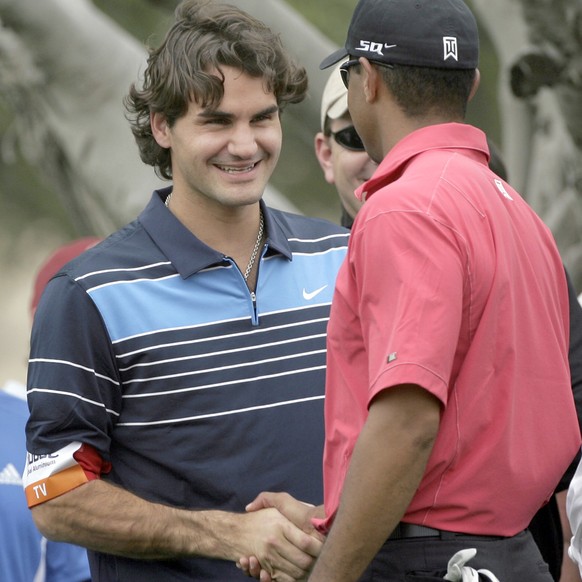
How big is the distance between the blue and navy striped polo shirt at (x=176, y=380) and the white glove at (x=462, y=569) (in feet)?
2.29

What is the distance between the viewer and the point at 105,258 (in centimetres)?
331

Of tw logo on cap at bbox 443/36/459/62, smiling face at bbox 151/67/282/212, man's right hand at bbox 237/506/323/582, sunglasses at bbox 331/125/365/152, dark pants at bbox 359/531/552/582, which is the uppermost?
tw logo on cap at bbox 443/36/459/62

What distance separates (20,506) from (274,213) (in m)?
1.15

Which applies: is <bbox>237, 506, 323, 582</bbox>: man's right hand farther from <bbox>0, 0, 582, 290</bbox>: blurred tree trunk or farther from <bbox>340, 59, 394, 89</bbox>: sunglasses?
<bbox>0, 0, 582, 290</bbox>: blurred tree trunk

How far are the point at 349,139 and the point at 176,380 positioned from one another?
150 centimetres

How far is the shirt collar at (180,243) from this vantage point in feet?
11.0

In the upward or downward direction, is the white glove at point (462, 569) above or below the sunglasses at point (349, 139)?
below

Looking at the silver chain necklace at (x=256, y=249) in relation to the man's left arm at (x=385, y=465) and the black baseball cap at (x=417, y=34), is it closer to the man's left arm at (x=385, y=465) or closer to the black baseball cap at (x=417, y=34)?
the black baseball cap at (x=417, y=34)

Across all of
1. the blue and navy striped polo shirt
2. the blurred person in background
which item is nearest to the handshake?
the blue and navy striped polo shirt

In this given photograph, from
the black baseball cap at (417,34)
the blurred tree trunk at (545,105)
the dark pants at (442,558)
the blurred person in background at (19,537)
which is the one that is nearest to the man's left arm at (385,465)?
the dark pants at (442,558)

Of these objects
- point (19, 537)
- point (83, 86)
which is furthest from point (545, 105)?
point (19, 537)

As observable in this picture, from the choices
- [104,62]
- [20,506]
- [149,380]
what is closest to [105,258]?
[149,380]

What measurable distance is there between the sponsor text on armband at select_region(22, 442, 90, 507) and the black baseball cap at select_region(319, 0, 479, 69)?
1185mm

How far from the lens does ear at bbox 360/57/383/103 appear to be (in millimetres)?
2881
